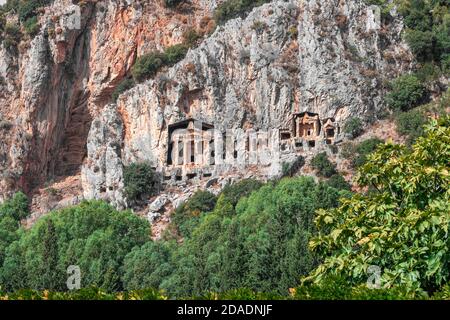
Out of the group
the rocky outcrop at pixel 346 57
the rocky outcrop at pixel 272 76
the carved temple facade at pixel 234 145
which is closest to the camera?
the carved temple facade at pixel 234 145

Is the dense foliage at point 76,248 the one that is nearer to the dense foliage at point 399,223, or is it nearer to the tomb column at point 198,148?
the tomb column at point 198,148

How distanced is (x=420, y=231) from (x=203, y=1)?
68915 millimetres

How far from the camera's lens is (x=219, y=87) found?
7894cm

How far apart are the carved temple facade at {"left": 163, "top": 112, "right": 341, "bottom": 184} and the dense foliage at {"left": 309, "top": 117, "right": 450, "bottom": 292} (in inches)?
1804

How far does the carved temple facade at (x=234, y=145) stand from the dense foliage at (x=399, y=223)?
150 feet

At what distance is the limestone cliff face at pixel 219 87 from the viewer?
77.1 meters

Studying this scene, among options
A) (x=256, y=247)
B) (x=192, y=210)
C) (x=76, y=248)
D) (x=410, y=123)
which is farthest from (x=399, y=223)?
(x=410, y=123)

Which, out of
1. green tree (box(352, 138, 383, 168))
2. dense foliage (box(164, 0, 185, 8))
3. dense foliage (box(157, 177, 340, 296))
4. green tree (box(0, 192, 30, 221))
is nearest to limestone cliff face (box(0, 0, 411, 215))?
green tree (box(0, 192, 30, 221))

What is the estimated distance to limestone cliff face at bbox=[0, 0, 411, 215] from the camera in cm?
7706

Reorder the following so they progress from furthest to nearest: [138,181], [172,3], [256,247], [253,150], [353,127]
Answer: [172,3] → [253,150] → [353,127] → [138,181] → [256,247]

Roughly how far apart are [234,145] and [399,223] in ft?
168

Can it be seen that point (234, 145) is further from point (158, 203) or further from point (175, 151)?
point (158, 203)

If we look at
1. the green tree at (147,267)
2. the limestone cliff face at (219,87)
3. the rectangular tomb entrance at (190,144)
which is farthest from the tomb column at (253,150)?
the green tree at (147,267)
